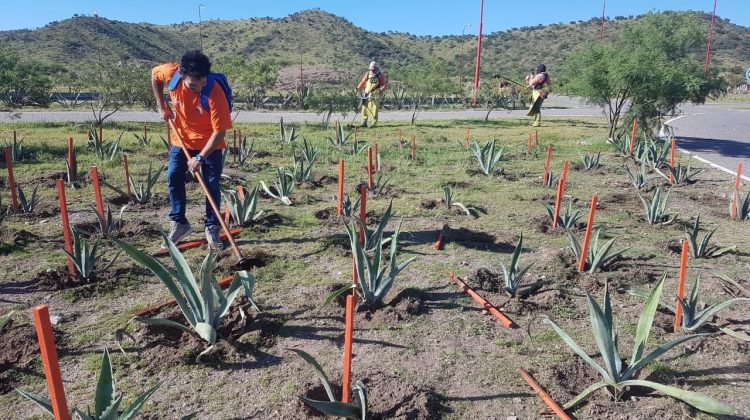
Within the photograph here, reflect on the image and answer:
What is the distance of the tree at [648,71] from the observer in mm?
9117

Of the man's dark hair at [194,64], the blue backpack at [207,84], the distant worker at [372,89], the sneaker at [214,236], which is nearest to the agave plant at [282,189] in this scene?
the sneaker at [214,236]

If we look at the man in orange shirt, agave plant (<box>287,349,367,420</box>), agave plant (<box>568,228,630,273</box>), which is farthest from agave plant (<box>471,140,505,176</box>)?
agave plant (<box>287,349,367,420</box>)

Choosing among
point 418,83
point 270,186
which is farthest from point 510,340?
point 418,83

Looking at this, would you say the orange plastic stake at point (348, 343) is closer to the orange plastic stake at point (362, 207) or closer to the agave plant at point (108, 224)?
the orange plastic stake at point (362, 207)

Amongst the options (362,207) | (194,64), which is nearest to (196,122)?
(194,64)

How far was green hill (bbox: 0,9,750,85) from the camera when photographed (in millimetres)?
53438

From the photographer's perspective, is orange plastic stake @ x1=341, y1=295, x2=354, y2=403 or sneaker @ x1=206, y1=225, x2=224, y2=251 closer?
orange plastic stake @ x1=341, y1=295, x2=354, y2=403

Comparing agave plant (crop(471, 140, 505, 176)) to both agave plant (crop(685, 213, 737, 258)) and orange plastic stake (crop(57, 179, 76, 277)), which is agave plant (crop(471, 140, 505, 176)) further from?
orange plastic stake (crop(57, 179, 76, 277))

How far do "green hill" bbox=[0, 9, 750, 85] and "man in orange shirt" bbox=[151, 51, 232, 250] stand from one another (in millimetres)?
41372

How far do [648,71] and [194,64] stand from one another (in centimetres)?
788

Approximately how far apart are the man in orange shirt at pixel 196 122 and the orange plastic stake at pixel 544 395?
2.53 meters

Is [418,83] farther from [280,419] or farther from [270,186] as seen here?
[280,419]

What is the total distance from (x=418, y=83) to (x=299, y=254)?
18.8 metres

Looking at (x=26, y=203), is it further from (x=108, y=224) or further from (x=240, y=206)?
(x=240, y=206)
